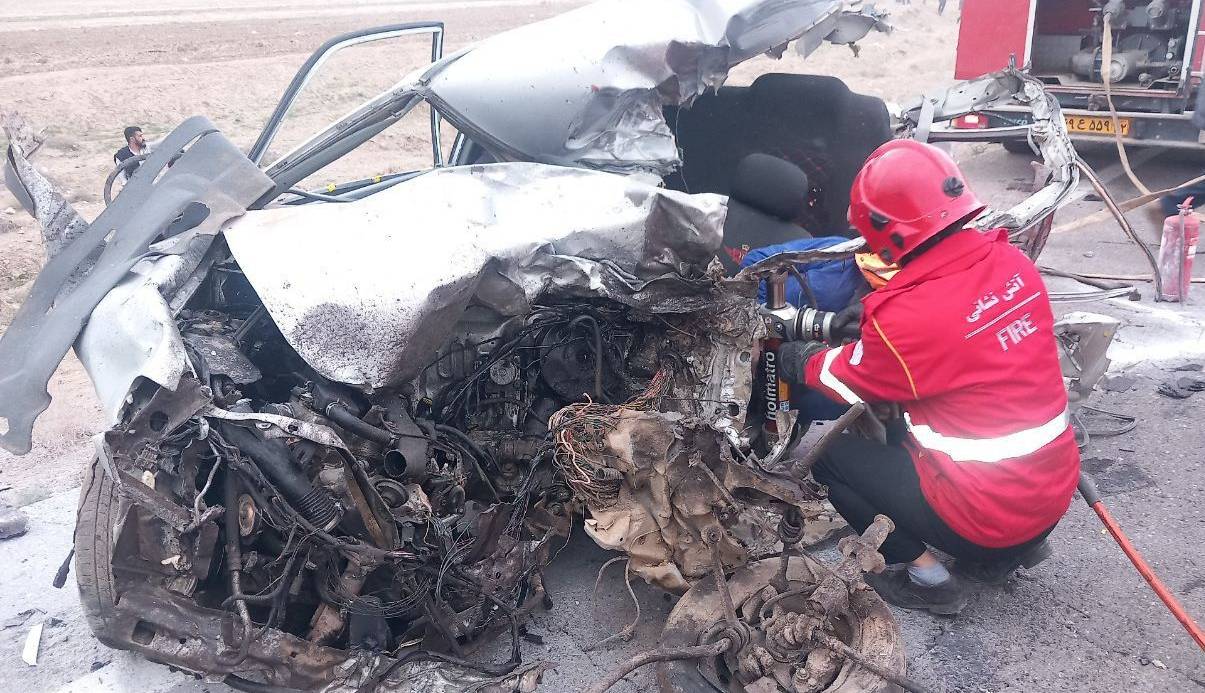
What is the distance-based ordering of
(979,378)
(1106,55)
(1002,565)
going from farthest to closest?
(1106,55) → (1002,565) → (979,378)

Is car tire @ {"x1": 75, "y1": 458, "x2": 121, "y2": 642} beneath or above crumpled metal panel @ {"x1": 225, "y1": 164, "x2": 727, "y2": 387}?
beneath

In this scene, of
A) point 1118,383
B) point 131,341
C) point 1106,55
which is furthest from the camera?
point 1106,55

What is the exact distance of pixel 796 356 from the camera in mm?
3383

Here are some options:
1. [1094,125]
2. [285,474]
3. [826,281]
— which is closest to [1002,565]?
[826,281]

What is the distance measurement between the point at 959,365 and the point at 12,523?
4.00 meters

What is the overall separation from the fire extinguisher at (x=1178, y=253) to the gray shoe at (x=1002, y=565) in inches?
133

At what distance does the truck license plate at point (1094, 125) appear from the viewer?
8117 mm

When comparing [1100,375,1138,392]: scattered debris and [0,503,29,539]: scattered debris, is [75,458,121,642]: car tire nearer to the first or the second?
[0,503,29,539]: scattered debris

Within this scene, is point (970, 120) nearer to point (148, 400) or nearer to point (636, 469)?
point (636, 469)

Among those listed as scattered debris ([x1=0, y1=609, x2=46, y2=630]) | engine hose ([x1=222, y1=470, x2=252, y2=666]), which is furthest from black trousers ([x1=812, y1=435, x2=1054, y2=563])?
scattered debris ([x1=0, y1=609, x2=46, y2=630])

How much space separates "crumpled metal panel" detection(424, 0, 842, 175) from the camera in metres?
3.41

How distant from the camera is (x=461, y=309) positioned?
2920 mm

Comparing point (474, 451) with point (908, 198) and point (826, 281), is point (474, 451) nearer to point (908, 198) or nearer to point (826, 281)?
point (826, 281)

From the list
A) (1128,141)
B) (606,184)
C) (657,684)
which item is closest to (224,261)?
(606,184)
